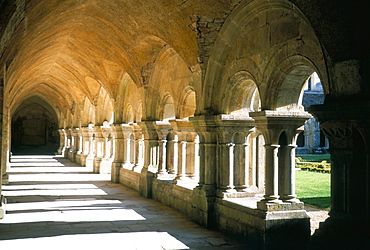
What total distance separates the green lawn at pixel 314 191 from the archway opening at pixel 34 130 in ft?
78.9

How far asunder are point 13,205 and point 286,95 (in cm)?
595

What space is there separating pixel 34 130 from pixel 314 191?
89.3ft

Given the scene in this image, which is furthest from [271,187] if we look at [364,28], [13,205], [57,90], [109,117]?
[57,90]

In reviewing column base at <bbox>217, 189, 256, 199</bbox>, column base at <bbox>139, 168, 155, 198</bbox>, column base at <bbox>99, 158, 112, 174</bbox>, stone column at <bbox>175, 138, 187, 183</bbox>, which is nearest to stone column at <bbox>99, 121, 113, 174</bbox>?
column base at <bbox>99, 158, 112, 174</bbox>

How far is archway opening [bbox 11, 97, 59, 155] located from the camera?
3269 cm

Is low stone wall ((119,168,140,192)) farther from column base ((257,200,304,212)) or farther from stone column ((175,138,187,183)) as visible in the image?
column base ((257,200,304,212))

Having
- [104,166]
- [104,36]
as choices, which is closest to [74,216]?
[104,36]

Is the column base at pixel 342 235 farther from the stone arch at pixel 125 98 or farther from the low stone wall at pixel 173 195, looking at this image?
the stone arch at pixel 125 98

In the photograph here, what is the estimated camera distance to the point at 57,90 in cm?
2178

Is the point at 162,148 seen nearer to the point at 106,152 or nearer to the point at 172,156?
the point at 172,156

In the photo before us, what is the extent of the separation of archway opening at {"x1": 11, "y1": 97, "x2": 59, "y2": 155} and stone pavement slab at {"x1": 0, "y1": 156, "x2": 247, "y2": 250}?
22.6 metres

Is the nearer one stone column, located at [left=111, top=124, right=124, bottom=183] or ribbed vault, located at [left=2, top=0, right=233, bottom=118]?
ribbed vault, located at [left=2, top=0, right=233, bottom=118]

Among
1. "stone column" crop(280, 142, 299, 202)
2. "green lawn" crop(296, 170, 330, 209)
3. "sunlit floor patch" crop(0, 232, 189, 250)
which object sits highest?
"stone column" crop(280, 142, 299, 202)

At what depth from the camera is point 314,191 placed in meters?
10.4
